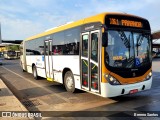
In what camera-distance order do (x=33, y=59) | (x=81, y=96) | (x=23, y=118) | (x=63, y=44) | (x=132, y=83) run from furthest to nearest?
(x=33, y=59) < (x=63, y=44) < (x=81, y=96) < (x=132, y=83) < (x=23, y=118)

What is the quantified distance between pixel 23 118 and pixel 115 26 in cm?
415

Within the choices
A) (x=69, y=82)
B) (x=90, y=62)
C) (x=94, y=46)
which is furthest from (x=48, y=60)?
(x=94, y=46)

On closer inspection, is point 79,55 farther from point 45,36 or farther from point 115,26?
point 45,36

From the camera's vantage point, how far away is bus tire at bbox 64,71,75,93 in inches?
397

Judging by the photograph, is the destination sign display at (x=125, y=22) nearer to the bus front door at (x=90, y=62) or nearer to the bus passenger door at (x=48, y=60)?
the bus front door at (x=90, y=62)

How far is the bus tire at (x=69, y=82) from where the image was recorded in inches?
397

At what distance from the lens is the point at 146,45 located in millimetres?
8711

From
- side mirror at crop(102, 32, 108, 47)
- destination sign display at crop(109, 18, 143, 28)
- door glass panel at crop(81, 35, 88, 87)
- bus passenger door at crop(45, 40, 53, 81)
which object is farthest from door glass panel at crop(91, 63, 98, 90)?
bus passenger door at crop(45, 40, 53, 81)

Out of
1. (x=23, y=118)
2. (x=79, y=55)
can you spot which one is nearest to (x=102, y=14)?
(x=79, y=55)

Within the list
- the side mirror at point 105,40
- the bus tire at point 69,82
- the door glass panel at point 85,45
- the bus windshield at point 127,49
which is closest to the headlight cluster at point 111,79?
the bus windshield at point 127,49

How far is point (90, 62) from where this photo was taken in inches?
332

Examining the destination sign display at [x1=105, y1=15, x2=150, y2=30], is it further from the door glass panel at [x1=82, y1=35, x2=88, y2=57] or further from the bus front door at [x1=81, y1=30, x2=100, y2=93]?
the door glass panel at [x1=82, y1=35, x2=88, y2=57]

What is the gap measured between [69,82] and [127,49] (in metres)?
3.33

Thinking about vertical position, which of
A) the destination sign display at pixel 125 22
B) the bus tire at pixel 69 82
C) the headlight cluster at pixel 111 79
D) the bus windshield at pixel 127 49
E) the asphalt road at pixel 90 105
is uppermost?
the destination sign display at pixel 125 22
